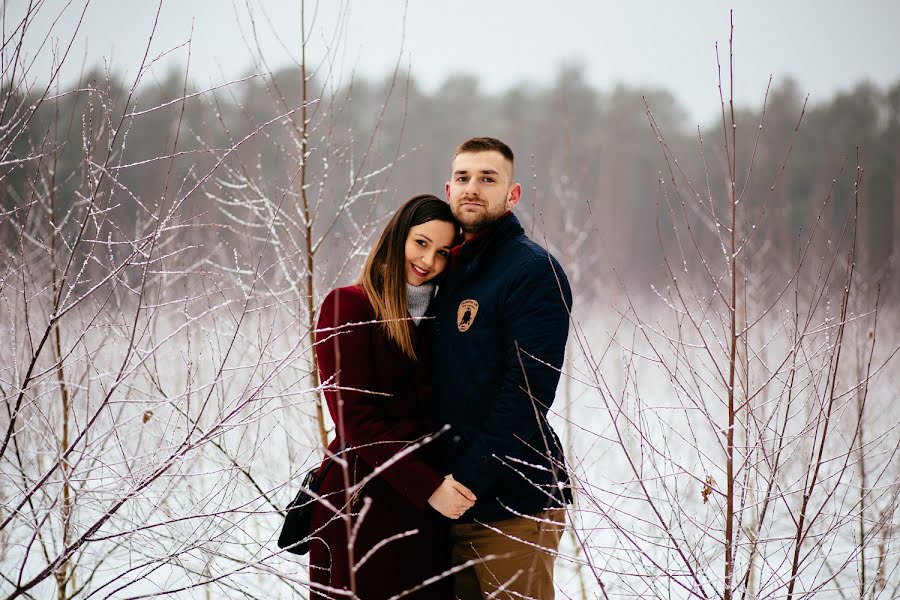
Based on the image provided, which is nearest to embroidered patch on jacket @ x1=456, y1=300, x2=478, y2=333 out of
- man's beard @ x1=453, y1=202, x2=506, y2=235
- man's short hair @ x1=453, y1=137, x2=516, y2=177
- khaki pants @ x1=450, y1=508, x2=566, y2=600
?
man's beard @ x1=453, y1=202, x2=506, y2=235

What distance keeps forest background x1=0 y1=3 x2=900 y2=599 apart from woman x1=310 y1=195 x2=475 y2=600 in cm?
21

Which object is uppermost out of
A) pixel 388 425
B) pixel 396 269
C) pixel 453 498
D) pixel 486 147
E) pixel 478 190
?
pixel 486 147

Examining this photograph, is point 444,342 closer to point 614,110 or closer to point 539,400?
point 539,400

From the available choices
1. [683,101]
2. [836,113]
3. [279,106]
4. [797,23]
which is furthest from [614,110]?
[279,106]

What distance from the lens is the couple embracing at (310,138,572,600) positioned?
202cm

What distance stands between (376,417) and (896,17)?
12915mm

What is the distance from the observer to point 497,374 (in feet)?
7.00

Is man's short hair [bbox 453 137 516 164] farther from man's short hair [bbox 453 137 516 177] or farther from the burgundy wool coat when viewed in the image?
the burgundy wool coat

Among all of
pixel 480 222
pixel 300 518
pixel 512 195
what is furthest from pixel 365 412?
pixel 512 195

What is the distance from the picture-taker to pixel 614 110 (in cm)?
2052

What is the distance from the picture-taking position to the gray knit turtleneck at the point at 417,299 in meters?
2.27

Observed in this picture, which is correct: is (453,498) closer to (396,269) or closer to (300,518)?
(300,518)

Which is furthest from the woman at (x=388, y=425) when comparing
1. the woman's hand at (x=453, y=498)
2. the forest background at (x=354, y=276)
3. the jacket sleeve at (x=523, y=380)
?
the forest background at (x=354, y=276)

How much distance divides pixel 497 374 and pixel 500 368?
0.08ft
